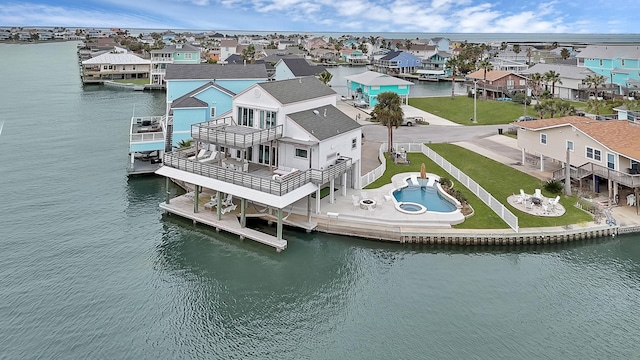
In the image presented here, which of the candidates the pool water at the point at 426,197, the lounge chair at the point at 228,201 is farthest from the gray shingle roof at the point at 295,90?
the pool water at the point at 426,197

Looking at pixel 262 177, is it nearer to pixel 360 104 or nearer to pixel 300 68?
pixel 360 104

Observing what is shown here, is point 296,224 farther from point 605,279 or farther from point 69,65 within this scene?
point 69,65

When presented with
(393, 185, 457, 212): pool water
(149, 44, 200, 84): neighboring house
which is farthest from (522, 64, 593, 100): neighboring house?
(149, 44, 200, 84): neighboring house

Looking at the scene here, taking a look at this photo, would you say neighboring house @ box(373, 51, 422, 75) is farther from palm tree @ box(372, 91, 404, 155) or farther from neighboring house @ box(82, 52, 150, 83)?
palm tree @ box(372, 91, 404, 155)

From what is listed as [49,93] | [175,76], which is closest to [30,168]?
[175,76]

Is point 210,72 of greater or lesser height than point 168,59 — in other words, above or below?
below

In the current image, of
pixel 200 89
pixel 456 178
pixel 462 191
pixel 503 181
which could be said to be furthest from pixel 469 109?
pixel 200 89

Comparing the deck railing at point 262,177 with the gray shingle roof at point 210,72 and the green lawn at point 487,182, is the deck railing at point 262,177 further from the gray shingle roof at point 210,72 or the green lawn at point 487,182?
the gray shingle roof at point 210,72
